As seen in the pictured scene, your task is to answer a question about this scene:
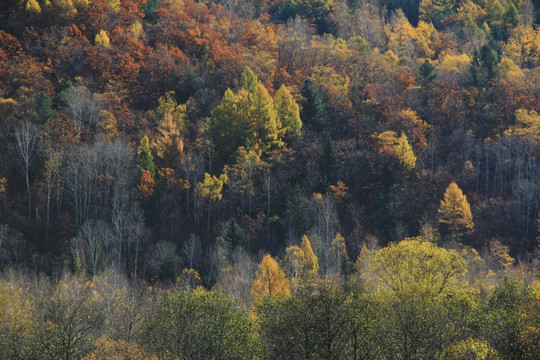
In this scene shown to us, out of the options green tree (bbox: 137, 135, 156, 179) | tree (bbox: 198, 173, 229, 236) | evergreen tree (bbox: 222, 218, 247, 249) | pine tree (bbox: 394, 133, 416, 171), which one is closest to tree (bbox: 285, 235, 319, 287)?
evergreen tree (bbox: 222, 218, 247, 249)

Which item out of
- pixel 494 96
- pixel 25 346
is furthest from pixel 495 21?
pixel 25 346

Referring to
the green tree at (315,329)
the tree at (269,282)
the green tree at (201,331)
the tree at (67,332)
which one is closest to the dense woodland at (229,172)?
the tree at (67,332)

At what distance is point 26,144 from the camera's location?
6656 cm

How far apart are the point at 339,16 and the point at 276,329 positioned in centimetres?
10365

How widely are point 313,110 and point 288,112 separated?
4.32m

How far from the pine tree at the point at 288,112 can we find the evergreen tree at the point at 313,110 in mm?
2786

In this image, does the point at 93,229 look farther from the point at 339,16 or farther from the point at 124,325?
the point at 339,16

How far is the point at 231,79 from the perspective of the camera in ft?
276

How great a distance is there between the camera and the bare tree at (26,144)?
65.7m

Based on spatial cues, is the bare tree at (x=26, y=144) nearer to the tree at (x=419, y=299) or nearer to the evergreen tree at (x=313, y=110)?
the evergreen tree at (x=313, y=110)

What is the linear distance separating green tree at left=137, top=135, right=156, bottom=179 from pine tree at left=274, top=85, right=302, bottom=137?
57.3ft

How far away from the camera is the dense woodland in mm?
44969

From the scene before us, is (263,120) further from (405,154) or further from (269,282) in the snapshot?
(269,282)

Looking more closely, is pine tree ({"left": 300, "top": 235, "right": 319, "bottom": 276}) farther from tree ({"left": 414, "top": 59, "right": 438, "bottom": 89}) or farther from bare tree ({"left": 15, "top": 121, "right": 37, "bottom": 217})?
tree ({"left": 414, "top": 59, "right": 438, "bottom": 89})
